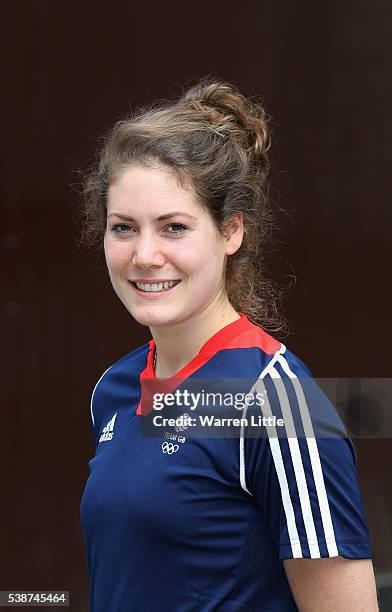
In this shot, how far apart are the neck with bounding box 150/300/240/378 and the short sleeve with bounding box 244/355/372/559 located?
253mm

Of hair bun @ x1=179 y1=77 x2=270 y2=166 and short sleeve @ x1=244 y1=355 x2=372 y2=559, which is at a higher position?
hair bun @ x1=179 y1=77 x2=270 y2=166

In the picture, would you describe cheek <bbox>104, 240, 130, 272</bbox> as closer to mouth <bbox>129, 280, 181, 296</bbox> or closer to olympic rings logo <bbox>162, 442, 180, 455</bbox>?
mouth <bbox>129, 280, 181, 296</bbox>

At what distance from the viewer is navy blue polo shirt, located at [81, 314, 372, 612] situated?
1446 millimetres

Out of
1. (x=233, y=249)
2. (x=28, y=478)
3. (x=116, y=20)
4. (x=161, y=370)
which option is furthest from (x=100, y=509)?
(x=116, y=20)

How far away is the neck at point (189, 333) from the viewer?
170cm

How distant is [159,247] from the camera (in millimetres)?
1598

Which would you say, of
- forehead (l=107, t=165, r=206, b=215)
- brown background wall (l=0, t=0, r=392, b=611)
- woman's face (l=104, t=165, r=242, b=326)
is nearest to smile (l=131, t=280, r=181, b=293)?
woman's face (l=104, t=165, r=242, b=326)

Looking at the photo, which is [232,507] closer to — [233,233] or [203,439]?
[203,439]

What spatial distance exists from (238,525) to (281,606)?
0.16m

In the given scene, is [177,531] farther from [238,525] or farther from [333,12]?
[333,12]

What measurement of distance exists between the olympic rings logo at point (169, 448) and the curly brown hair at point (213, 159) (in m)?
0.36

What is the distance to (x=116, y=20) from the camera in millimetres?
3035

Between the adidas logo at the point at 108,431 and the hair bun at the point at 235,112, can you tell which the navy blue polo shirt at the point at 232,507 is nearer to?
the adidas logo at the point at 108,431

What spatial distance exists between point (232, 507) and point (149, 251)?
0.43 meters
